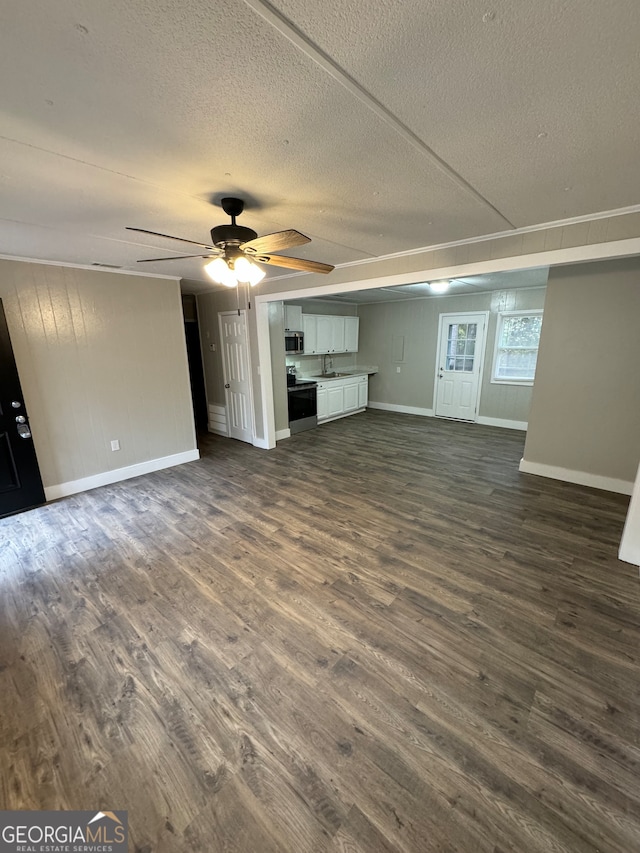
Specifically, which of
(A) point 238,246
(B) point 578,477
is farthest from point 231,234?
(B) point 578,477

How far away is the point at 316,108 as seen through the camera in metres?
1.38

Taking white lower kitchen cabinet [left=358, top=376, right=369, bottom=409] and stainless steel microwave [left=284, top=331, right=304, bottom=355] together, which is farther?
white lower kitchen cabinet [left=358, top=376, right=369, bottom=409]

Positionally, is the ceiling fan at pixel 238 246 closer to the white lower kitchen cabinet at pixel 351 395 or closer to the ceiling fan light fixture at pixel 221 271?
the ceiling fan light fixture at pixel 221 271

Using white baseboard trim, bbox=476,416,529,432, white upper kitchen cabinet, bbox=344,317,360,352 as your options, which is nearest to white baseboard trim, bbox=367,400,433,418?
white baseboard trim, bbox=476,416,529,432

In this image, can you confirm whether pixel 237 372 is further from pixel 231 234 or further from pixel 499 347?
pixel 499 347

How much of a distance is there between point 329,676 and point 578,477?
3792 mm

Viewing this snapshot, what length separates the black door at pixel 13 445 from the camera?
11.2ft

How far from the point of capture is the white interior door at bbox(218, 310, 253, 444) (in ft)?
17.9

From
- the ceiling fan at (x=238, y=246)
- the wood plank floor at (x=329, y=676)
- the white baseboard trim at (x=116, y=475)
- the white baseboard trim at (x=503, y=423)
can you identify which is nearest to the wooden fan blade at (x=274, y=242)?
the ceiling fan at (x=238, y=246)

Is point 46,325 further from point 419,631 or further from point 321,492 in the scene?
point 419,631

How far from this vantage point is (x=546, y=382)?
4.07 m

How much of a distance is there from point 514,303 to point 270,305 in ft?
14.2

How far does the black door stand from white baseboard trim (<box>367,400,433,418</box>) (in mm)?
6511

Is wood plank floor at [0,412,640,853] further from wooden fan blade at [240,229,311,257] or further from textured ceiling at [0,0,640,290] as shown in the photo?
textured ceiling at [0,0,640,290]
